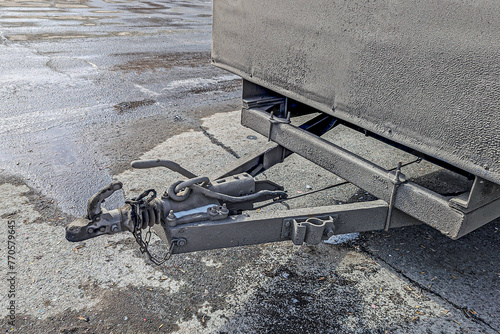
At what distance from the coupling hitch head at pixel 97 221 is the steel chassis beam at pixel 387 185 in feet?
4.70

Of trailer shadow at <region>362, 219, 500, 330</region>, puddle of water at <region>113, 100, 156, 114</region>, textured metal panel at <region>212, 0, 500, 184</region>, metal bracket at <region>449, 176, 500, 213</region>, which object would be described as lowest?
puddle of water at <region>113, 100, 156, 114</region>

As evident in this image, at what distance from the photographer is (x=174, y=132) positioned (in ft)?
19.7

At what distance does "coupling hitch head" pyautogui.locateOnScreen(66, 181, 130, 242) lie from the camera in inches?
94.3

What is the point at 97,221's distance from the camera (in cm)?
244

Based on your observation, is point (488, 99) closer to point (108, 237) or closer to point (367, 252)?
point (367, 252)

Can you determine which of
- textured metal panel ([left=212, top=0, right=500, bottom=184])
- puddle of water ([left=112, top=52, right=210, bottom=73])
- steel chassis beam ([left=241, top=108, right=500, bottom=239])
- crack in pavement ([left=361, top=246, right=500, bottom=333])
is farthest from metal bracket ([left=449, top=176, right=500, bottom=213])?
puddle of water ([left=112, top=52, right=210, bottom=73])

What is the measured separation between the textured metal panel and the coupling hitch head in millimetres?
1510

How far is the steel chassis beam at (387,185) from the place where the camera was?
2.49 metres

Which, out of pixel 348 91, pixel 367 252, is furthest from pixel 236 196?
pixel 367 252

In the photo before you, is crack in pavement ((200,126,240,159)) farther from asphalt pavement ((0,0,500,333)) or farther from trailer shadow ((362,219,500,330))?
trailer shadow ((362,219,500,330))

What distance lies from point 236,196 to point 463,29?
1698 mm

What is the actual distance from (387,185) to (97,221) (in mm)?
1730

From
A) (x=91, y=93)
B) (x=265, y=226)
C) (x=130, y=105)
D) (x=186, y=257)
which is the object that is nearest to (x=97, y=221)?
(x=265, y=226)

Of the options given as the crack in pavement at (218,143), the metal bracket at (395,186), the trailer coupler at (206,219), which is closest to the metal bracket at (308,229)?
the trailer coupler at (206,219)
